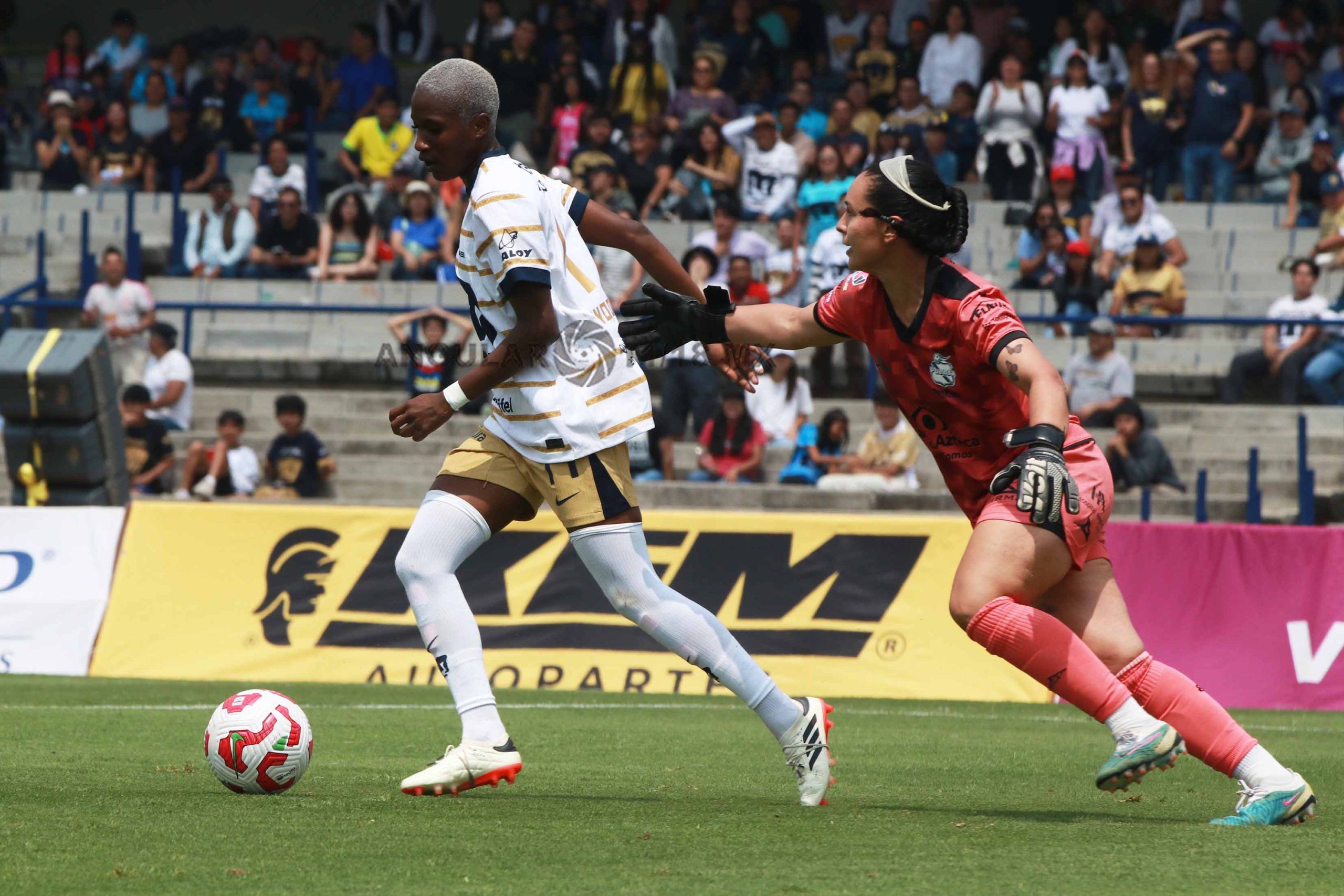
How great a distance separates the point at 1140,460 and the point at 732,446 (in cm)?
353

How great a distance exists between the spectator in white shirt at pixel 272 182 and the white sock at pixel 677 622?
14.9m

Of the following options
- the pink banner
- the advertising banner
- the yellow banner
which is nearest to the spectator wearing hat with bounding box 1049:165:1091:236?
the pink banner

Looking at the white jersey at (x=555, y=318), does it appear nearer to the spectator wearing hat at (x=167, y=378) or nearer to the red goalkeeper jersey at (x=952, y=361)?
the red goalkeeper jersey at (x=952, y=361)

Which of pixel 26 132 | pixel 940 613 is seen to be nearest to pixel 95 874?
pixel 940 613

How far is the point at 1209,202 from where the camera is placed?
749 inches

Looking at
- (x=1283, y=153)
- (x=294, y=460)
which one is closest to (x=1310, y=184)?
(x=1283, y=153)

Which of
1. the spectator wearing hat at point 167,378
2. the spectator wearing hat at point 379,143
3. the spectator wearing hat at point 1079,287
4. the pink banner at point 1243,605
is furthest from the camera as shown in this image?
the spectator wearing hat at point 379,143

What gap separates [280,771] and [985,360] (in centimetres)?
264

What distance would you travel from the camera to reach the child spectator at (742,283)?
637 inches

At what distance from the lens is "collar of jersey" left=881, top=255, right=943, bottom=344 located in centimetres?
557

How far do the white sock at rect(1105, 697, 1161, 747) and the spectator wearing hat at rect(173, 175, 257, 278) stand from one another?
53.5 ft

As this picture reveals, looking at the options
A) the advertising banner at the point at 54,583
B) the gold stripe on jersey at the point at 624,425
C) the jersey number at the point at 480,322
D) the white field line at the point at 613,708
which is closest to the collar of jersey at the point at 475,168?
the jersey number at the point at 480,322

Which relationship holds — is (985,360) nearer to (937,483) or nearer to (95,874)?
(95,874)

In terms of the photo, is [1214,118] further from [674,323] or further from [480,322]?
[480,322]
